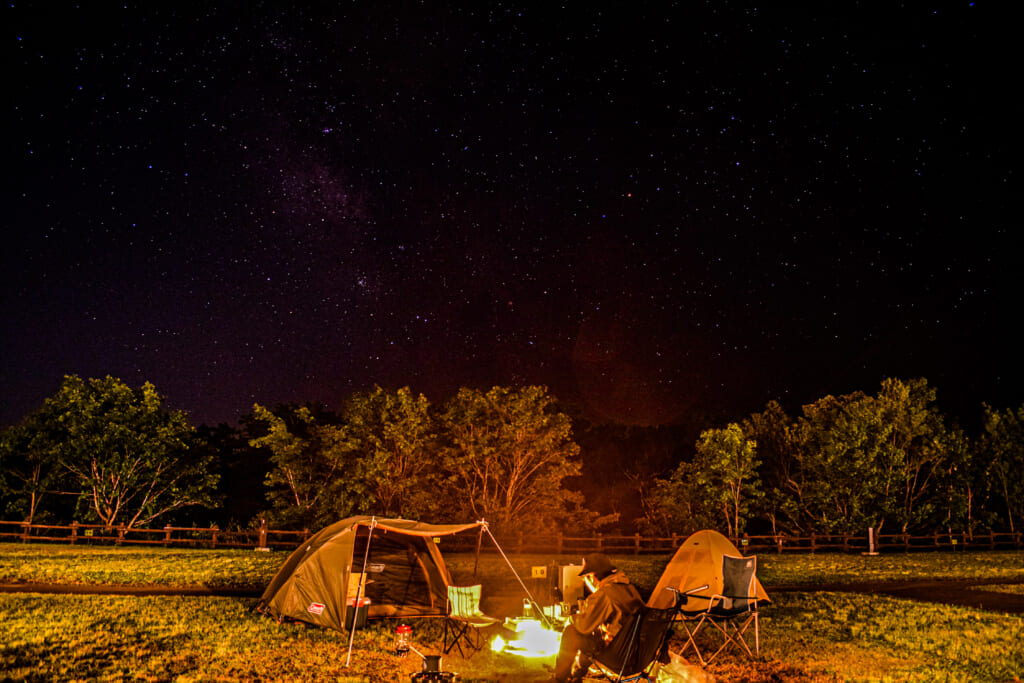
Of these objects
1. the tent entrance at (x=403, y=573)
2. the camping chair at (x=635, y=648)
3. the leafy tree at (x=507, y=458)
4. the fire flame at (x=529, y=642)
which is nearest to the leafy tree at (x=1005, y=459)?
the leafy tree at (x=507, y=458)

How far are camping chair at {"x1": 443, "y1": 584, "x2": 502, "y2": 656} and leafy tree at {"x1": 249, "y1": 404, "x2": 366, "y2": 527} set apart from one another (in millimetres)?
17531

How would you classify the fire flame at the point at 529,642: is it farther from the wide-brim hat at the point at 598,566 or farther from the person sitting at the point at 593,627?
the person sitting at the point at 593,627

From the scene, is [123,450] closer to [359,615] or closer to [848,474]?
[359,615]

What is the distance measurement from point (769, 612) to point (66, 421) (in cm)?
2820

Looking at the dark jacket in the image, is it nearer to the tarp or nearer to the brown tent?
the tarp

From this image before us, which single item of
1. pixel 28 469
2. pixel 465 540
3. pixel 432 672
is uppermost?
pixel 28 469

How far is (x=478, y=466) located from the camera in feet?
86.5

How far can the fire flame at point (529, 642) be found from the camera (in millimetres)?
7590

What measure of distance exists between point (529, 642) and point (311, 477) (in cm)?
2074

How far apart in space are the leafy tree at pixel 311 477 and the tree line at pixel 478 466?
0.25ft

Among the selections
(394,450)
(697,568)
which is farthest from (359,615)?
(394,450)

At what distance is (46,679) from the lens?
6031mm

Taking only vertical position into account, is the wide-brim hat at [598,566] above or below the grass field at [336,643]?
above

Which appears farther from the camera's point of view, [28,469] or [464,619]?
[28,469]
